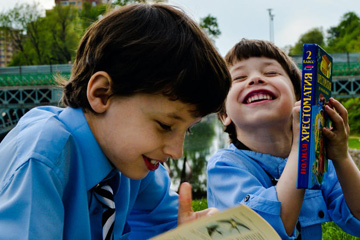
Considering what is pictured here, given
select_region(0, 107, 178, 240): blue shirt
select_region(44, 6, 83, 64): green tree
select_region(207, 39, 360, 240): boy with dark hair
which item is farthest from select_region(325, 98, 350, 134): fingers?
select_region(44, 6, 83, 64): green tree

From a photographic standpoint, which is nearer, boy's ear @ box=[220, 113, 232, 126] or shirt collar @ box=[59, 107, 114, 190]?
shirt collar @ box=[59, 107, 114, 190]

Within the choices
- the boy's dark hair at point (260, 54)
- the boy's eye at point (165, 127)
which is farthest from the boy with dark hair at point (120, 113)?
the boy's dark hair at point (260, 54)

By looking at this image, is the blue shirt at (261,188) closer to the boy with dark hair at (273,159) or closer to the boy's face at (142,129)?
the boy with dark hair at (273,159)

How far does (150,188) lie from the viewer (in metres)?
2.03

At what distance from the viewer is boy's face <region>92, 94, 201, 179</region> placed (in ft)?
4.94

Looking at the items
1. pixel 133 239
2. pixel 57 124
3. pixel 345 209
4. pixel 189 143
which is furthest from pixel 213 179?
pixel 189 143

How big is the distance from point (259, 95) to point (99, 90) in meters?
0.90

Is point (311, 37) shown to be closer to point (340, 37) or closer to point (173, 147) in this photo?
point (340, 37)

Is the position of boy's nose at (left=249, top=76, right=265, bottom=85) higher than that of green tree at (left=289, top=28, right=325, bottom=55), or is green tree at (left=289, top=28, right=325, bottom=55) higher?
boy's nose at (left=249, top=76, right=265, bottom=85)

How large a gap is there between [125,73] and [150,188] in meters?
0.70

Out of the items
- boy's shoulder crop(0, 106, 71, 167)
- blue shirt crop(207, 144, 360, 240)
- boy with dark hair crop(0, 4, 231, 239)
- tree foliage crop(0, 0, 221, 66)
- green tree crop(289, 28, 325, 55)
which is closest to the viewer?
boy's shoulder crop(0, 106, 71, 167)

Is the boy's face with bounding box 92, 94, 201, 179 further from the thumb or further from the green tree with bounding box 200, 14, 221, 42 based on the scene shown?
the green tree with bounding box 200, 14, 221, 42

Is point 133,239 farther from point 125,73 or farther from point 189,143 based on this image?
point 189,143

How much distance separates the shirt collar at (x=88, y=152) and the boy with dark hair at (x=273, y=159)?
696 millimetres
